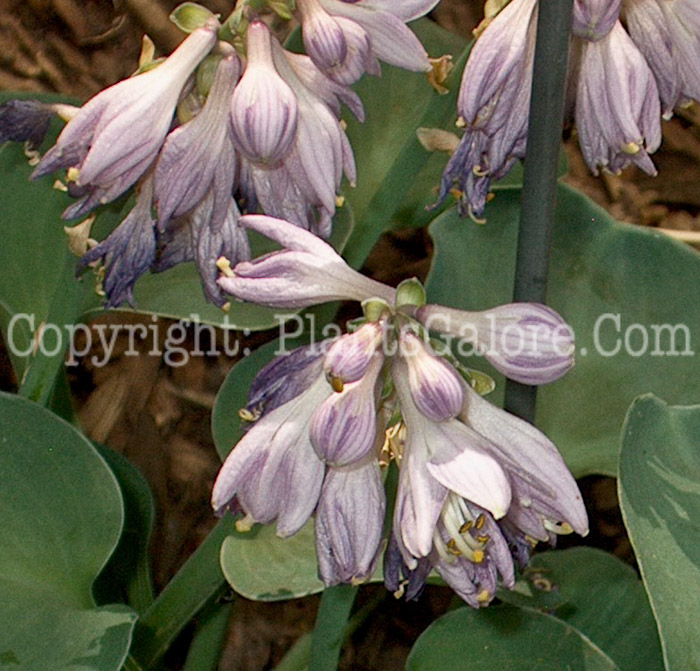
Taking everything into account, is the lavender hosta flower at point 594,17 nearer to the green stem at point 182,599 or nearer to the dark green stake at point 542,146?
the dark green stake at point 542,146

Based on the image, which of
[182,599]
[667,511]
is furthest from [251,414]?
[182,599]

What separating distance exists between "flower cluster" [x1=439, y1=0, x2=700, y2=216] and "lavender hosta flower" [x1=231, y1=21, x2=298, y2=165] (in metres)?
0.11

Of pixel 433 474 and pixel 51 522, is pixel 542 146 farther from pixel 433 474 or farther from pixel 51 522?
pixel 51 522

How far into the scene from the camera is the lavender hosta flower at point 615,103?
687mm

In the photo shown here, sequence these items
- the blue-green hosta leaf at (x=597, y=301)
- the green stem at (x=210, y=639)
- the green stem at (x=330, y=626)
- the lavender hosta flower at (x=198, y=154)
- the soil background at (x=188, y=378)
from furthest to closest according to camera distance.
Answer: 1. the soil background at (x=188, y=378)
2. the green stem at (x=210, y=639)
3. the blue-green hosta leaf at (x=597, y=301)
4. the green stem at (x=330, y=626)
5. the lavender hosta flower at (x=198, y=154)

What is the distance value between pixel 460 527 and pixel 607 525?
0.86m

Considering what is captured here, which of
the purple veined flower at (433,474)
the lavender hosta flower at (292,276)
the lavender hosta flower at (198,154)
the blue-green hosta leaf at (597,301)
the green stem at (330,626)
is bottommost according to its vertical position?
the green stem at (330,626)

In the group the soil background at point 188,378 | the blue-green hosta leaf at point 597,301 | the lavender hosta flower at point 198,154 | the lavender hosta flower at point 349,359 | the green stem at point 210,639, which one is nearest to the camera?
the lavender hosta flower at point 349,359

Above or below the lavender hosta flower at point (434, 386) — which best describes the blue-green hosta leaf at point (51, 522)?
below

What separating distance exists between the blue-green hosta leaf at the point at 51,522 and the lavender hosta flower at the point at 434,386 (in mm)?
374

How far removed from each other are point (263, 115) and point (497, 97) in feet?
0.49

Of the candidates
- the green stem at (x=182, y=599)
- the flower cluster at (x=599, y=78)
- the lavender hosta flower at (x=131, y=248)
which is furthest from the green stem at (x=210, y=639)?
the flower cluster at (x=599, y=78)

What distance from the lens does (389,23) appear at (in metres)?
0.68

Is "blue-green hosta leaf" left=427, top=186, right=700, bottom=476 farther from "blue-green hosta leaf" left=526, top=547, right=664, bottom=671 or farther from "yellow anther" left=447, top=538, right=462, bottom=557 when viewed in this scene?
"yellow anther" left=447, top=538, right=462, bottom=557
